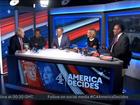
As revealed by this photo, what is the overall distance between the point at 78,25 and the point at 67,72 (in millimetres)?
4680

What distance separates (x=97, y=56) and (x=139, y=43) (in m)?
2.45

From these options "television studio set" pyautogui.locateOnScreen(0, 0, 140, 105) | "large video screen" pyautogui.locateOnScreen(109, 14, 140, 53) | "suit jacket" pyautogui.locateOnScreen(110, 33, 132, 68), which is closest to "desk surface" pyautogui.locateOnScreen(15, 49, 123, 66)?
"television studio set" pyautogui.locateOnScreen(0, 0, 140, 105)

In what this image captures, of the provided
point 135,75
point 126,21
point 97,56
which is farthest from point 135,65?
point 97,56

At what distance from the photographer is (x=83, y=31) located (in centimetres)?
936

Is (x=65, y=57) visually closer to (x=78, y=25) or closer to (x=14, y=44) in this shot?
(x=14, y=44)

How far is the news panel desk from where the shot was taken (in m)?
4.55

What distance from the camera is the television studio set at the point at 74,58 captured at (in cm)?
458

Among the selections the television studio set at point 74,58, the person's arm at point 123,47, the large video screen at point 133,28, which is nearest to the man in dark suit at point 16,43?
the television studio set at point 74,58

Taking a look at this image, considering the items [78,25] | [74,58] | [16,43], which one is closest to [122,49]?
[74,58]

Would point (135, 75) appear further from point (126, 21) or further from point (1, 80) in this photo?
point (1, 80)

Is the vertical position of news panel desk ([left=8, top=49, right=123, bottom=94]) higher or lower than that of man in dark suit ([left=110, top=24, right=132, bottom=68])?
lower

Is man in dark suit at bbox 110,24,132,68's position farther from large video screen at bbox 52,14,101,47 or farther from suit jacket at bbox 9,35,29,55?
large video screen at bbox 52,14,101,47

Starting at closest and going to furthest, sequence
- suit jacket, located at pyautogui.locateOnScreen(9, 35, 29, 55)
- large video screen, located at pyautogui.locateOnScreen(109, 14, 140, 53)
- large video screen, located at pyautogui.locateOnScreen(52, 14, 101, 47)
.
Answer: suit jacket, located at pyautogui.locateOnScreen(9, 35, 29, 55) < large video screen, located at pyautogui.locateOnScreen(109, 14, 140, 53) < large video screen, located at pyautogui.locateOnScreen(52, 14, 101, 47)

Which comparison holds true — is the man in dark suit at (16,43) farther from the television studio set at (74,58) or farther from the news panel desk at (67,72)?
the news panel desk at (67,72)
